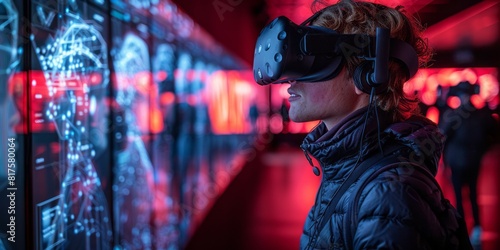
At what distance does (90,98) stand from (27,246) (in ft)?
2.38

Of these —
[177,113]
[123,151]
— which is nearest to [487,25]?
[177,113]

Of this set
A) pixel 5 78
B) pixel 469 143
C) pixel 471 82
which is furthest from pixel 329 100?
pixel 471 82

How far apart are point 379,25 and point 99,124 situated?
54.7 inches

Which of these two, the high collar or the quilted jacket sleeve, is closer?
the quilted jacket sleeve

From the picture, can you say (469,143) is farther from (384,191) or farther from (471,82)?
(384,191)

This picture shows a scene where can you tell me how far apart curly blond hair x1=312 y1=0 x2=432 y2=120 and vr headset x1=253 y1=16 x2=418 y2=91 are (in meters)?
0.04

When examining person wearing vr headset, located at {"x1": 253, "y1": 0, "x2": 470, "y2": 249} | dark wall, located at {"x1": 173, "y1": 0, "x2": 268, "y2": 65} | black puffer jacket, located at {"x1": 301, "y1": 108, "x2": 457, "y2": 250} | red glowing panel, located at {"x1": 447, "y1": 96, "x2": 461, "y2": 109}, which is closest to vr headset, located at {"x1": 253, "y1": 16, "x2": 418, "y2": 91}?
person wearing vr headset, located at {"x1": 253, "y1": 0, "x2": 470, "y2": 249}

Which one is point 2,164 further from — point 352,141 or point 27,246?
point 352,141

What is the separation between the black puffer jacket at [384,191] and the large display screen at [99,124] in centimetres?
88

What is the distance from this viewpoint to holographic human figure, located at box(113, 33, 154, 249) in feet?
8.05

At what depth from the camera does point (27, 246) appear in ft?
4.77

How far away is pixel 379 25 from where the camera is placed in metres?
1.22

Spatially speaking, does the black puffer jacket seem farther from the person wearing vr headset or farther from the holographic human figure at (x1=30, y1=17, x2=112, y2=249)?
the holographic human figure at (x1=30, y1=17, x2=112, y2=249)

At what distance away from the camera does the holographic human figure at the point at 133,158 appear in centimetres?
245
